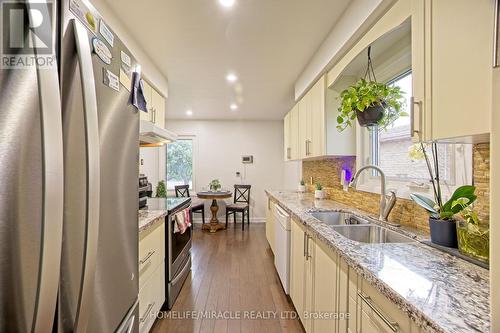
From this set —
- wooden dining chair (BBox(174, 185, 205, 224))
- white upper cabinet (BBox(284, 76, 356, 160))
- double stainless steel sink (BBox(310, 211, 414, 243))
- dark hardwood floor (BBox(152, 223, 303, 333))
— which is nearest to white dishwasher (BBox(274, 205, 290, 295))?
dark hardwood floor (BBox(152, 223, 303, 333))

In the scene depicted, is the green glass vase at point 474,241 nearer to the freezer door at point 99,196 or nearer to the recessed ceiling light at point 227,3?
the freezer door at point 99,196

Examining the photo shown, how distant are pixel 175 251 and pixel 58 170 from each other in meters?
2.04

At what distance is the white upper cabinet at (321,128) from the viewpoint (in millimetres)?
2281

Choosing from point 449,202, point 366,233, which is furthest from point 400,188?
point 449,202

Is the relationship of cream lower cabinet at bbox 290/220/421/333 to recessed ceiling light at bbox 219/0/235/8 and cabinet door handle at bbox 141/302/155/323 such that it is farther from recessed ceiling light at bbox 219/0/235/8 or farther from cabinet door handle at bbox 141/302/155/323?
recessed ceiling light at bbox 219/0/235/8

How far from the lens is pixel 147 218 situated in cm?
174

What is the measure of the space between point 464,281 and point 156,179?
5.33 meters

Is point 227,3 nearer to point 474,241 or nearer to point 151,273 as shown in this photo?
point 474,241

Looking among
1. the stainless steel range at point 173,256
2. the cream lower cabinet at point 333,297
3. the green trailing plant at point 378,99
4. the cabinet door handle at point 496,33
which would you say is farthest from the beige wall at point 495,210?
the stainless steel range at point 173,256

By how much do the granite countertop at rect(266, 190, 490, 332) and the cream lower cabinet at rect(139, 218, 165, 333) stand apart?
122cm

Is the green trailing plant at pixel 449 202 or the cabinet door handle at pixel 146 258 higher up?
the green trailing plant at pixel 449 202

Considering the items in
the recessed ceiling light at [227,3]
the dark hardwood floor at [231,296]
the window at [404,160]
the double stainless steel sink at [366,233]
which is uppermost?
the recessed ceiling light at [227,3]

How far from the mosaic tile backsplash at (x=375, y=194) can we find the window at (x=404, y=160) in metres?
0.06

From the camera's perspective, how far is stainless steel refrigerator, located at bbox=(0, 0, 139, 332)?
45cm
